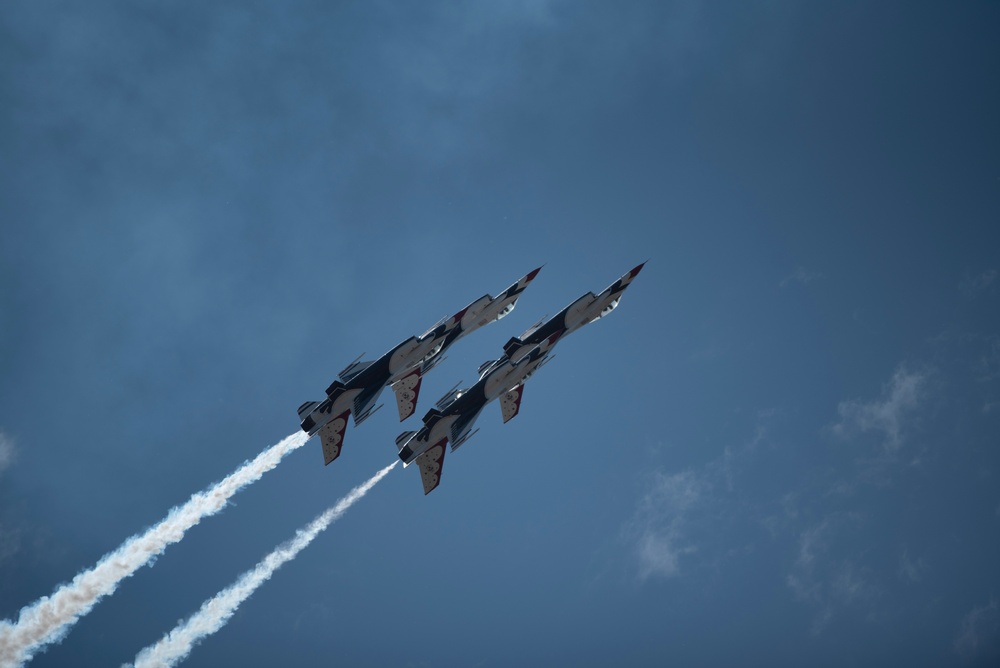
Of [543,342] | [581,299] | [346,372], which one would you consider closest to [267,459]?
[346,372]

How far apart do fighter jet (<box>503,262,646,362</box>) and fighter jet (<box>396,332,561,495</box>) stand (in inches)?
27.4

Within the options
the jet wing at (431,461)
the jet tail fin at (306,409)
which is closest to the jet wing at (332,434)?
the jet tail fin at (306,409)

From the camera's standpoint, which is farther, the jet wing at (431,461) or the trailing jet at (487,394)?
the jet wing at (431,461)

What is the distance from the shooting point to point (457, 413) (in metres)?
77.6

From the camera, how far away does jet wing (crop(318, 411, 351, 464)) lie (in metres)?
79.6

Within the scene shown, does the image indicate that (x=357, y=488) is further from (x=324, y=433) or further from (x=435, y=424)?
(x=435, y=424)

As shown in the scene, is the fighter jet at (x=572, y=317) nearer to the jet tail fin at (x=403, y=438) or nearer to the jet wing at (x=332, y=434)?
the jet tail fin at (x=403, y=438)

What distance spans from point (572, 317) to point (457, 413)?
613 inches

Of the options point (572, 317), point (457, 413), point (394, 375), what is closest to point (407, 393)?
point (394, 375)

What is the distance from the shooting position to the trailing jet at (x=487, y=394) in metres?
77.2

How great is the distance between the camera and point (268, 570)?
8275 cm

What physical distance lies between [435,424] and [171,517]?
101 feet

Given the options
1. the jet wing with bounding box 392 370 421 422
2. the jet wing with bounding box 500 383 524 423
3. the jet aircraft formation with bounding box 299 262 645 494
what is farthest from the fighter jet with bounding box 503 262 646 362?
the jet wing with bounding box 392 370 421 422

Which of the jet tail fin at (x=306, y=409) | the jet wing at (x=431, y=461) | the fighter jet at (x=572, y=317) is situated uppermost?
the jet tail fin at (x=306, y=409)
